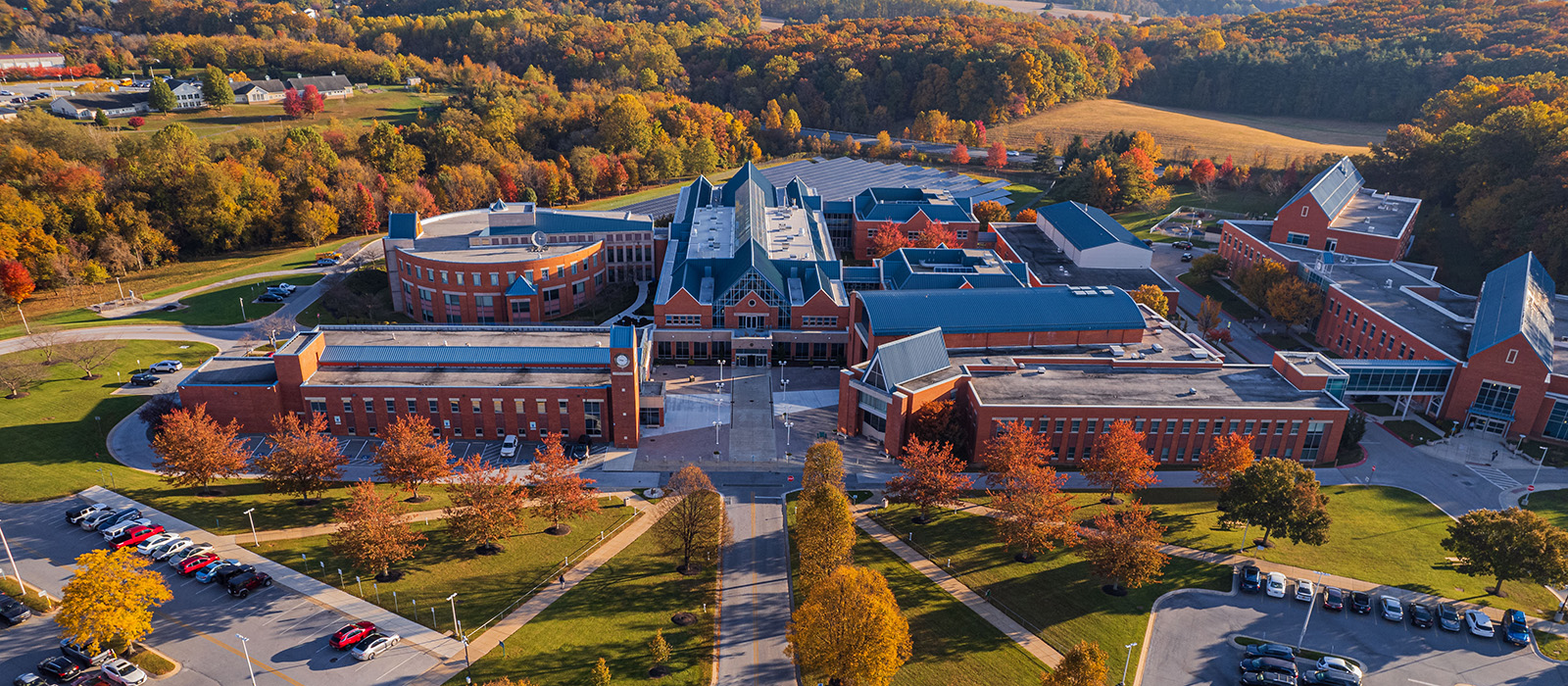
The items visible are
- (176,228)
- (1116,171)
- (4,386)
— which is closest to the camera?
(4,386)

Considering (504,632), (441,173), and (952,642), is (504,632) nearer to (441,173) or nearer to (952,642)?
(952,642)

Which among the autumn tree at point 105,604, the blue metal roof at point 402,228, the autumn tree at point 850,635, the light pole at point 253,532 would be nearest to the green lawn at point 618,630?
the autumn tree at point 850,635

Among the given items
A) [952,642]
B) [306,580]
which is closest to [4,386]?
[306,580]

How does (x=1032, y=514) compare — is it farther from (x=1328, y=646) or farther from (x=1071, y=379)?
(x=1071, y=379)

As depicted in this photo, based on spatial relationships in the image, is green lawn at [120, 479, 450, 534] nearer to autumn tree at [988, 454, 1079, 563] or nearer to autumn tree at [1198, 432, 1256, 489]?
autumn tree at [988, 454, 1079, 563]

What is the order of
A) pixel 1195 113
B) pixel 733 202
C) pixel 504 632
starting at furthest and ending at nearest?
pixel 1195 113 → pixel 733 202 → pixel 504 632

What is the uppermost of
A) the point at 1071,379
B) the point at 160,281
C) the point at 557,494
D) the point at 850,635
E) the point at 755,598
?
the point at 1071,379

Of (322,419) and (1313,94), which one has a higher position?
(1313,94)

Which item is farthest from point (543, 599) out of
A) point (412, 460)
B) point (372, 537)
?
point (412, 460)
